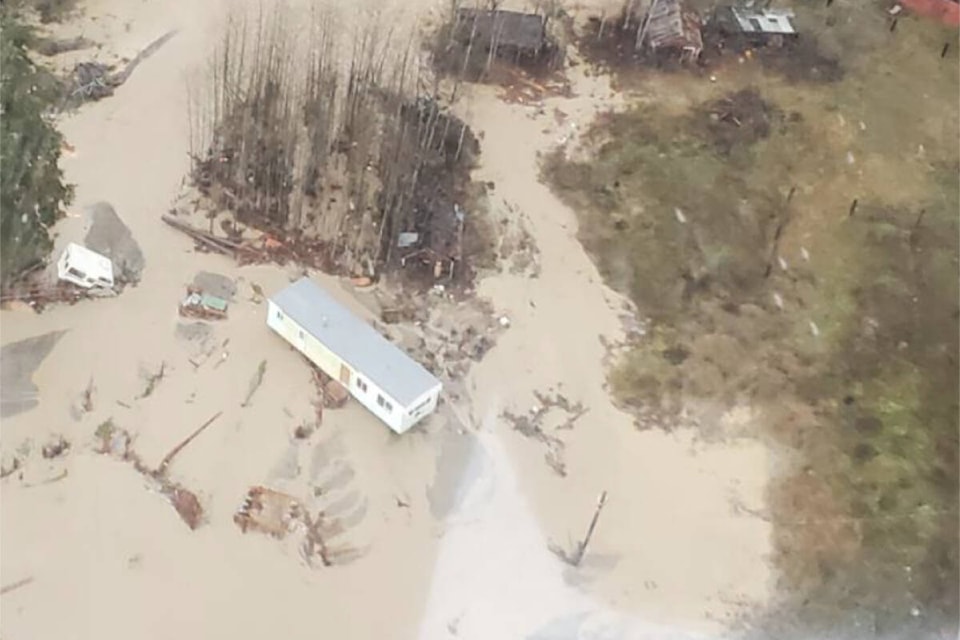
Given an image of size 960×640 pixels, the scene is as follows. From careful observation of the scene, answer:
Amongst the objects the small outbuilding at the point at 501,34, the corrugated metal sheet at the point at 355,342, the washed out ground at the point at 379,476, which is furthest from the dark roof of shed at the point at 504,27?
the corrugated metal sheet at the point at 355,342

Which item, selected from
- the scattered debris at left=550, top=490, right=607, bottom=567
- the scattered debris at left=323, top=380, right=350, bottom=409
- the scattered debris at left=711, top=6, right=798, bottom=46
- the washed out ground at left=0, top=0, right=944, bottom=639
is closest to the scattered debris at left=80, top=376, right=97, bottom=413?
the washed out ground at left=0, top=0, right=944, bottom=639

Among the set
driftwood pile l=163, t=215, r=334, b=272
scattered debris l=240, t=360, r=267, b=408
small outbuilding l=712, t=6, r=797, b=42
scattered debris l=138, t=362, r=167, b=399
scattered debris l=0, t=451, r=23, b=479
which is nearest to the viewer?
scattered debris l=0, t=451, r=23, b=479

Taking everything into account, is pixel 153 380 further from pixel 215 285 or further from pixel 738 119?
pixel 738 119

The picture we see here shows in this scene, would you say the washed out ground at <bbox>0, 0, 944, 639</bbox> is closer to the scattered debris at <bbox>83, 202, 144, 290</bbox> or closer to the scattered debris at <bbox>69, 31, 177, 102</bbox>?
the scattered debris at <bbox>83, 202, 144, 290</bbox>

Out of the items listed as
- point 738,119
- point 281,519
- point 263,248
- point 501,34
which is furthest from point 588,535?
point 501,34

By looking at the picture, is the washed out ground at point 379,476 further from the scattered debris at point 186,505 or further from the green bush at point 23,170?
the green bush at point 23,170
